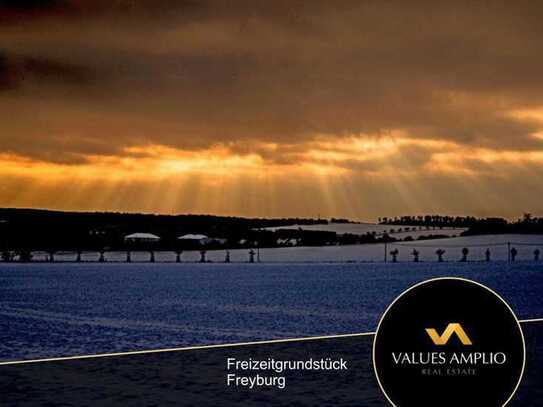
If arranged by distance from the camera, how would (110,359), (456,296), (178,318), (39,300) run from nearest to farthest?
(456,296) < (110,359) < (178,318) < (39,300)

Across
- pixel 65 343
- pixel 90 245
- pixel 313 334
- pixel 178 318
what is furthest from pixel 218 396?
pixel 90 245

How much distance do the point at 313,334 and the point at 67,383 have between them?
17.7m

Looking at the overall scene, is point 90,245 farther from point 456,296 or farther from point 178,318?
point 456,296

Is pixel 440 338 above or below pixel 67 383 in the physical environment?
above

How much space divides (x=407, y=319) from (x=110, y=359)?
332 inches

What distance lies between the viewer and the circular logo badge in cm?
835

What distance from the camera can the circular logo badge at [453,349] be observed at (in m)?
8.35

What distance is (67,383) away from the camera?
1264 centimetres

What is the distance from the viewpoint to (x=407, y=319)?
8.58m

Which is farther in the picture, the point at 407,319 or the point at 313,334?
the point at 313,334

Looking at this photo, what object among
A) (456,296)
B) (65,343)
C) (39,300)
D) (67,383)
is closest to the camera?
→ (456,296)

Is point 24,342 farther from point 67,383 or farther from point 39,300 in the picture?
point 39,300

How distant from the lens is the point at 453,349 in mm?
8453

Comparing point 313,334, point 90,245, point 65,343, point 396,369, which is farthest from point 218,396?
point 90,245
